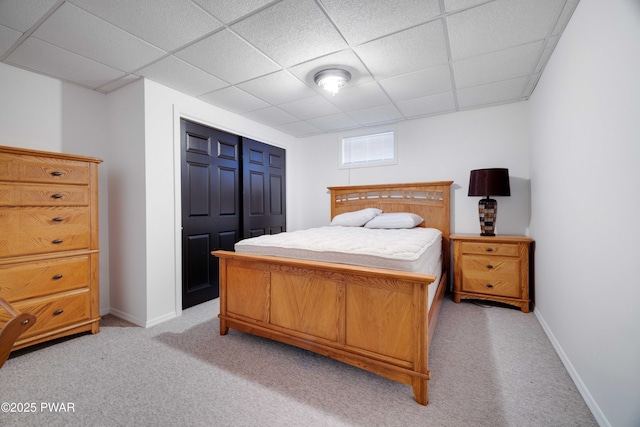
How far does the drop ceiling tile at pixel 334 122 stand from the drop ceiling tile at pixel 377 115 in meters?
0.11

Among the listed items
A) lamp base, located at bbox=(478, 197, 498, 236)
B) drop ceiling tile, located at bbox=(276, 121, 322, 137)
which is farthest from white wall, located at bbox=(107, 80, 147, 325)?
lamp base, located at bbox=(478, 197, 498, 236)

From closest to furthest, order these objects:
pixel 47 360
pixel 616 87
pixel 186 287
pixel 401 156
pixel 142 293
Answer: pixel 616 87 < pixel 47 360 < pixel 142 293 < pixel 186 287 < pixel 401 156

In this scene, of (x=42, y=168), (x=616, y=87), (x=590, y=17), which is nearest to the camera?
(x=616, y=87)

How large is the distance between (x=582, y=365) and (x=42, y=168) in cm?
392

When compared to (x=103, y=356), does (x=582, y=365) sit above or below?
above

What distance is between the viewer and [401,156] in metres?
3.89

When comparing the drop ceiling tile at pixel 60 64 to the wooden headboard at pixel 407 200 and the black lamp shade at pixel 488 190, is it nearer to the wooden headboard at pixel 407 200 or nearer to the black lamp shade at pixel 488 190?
the wooden headboard at pixel 407 200

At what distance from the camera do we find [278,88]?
279cm

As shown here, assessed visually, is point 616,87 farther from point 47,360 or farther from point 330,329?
point 47,360

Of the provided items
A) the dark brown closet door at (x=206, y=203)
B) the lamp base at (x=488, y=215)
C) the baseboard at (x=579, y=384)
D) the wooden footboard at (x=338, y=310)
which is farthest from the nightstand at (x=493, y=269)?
the dark brown closet door at (x=206, y=203)

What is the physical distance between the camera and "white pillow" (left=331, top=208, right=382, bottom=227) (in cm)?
361

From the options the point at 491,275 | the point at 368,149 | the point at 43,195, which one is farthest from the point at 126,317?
the point at 491,275

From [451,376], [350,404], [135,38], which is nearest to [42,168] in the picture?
[135,38]

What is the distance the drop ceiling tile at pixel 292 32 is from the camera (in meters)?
1.71
